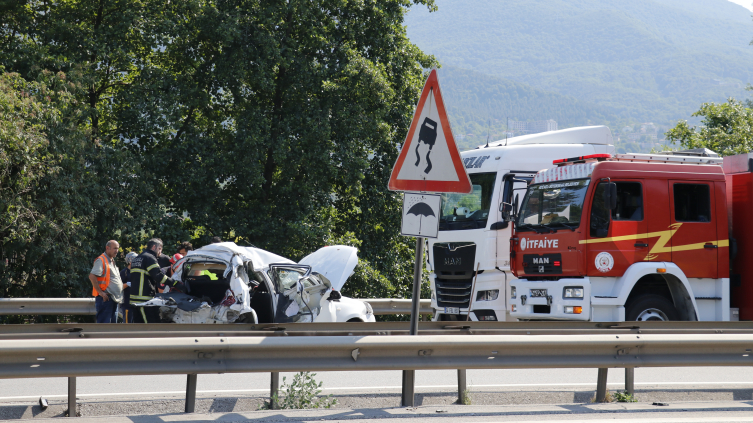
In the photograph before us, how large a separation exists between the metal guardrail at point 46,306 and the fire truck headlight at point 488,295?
21.6ft

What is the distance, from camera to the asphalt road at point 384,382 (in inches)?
291

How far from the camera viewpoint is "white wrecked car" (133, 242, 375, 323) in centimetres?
905

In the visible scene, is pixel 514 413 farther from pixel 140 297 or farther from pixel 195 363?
pixel 140 297

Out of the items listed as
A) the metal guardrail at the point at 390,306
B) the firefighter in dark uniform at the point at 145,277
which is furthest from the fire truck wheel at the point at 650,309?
the firefighter in dark uniform at the point at 145,277

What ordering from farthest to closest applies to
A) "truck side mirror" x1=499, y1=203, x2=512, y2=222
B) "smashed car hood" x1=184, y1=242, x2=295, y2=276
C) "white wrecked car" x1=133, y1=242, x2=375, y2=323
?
"truck side mirror" x1=499, y1=203, x2=512, y2=222 → "smashed car hood" x1=184, y1=242, x2=295, y2=276 → "white wrecked car" x1=133, y1=242, x2=375, y2=323

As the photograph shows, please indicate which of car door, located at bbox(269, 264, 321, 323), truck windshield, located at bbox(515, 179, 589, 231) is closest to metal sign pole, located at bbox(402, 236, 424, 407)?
car door, located at bbox(269, 264, 321, 323)

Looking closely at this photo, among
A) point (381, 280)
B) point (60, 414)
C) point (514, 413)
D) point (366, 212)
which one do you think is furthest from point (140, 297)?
point (366, 212)

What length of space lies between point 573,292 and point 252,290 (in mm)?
4420

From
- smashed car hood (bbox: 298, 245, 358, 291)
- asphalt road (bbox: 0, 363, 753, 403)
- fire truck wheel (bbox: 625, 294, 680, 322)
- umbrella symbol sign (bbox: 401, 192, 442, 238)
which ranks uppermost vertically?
umbrella symbol sign (bbox: 401, 192, 442, 238)

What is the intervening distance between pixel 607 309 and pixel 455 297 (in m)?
3.08

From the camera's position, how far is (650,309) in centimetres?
984

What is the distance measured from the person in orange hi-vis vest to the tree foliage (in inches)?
260

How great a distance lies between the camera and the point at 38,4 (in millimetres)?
19938

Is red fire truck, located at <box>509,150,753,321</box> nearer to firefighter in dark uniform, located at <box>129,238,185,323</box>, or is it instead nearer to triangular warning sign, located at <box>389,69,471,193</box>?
triangular warning sign, located at <box>389,69,471,193</box>
